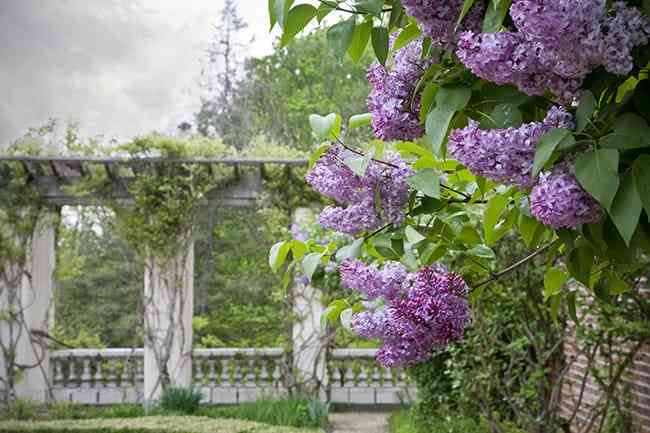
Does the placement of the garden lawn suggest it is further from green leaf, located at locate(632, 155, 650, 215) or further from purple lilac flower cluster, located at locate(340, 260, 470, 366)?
green leaf, located at locate(632, 155, 650, 215)

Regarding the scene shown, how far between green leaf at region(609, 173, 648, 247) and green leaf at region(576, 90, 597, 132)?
66mm

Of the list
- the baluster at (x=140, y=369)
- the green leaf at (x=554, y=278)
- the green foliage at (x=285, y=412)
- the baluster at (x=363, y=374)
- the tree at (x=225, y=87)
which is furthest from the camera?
the tree at (x=225, y=87)

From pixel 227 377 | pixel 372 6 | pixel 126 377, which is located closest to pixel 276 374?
pixel 227 377

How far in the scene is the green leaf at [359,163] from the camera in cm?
100

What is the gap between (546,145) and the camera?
727mm

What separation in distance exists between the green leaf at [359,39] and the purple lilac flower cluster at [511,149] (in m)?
0.22

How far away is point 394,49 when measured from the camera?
1057 mm

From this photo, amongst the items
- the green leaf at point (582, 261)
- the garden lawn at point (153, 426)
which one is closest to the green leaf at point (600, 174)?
the green leaf at point (582, 261)

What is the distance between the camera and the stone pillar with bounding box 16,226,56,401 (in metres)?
8.62

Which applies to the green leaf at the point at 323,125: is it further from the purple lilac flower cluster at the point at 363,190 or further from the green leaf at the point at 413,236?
the green leaf at the point at 413,236

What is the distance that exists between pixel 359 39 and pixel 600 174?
1.22 feet

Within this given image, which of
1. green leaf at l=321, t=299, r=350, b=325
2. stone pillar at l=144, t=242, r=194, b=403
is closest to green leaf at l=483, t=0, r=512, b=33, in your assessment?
green leaf at l=321, t=299, r=350, b=325

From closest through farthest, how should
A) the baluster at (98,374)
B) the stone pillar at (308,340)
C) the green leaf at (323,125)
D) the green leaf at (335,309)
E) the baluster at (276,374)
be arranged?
1. the green leaf at (323,125)
2. the green leaf at (335,309)
3. the stone pillar at (308,340)
4. the baluster at (276,374)
5. the baluster at (98,374)

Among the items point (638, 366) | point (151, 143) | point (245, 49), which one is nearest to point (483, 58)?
point (638, 366)
